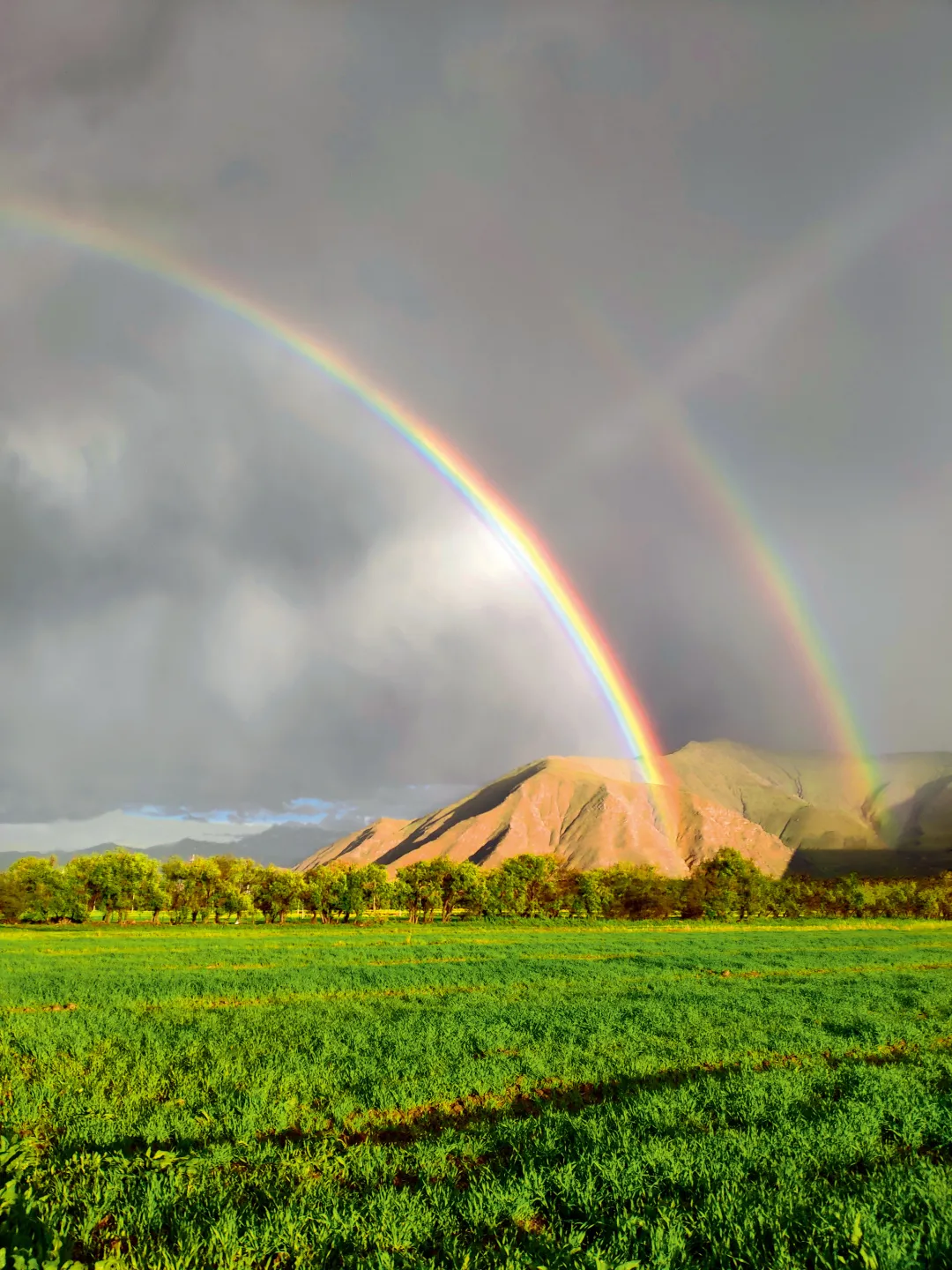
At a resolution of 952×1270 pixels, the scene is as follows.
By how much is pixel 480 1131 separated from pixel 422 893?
14081 centimetres

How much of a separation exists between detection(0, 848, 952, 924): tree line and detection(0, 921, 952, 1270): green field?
11528cm

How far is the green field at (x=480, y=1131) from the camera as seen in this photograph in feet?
28.2

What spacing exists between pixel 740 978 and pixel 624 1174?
36.0 m

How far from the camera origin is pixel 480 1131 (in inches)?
517

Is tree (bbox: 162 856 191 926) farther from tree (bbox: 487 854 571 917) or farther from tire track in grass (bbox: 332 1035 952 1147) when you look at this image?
tire track in grass (bbox: 332 1035 952 1147)

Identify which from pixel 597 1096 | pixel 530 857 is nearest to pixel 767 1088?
pixel 597 1096

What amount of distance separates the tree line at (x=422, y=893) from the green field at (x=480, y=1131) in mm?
115276

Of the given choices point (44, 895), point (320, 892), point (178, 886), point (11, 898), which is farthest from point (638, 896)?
point (11, 898)

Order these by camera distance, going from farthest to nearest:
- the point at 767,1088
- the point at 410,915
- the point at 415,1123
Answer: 1. the point at 410,915
2. the point at 767,1088
3. the point at 415,1123

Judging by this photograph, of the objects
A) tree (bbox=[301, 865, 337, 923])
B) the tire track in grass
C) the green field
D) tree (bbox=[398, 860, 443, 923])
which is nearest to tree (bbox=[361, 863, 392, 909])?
tree (bbox=[398, 860, 443, 923])

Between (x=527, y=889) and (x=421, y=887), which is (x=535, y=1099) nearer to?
(x=421, y=887)

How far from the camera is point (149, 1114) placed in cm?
1422

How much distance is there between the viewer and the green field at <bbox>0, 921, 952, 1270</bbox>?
28.2 ft

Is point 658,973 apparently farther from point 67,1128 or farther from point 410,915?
point 410,915
